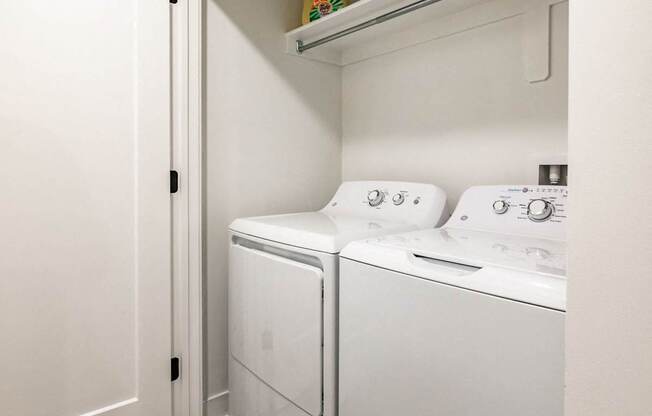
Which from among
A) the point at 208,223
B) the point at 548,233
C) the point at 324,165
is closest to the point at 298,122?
the point at 324,165

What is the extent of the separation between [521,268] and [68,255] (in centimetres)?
148

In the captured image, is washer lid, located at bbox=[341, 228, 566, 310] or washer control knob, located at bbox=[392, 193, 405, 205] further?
washer control knob, located at bbox=[392, 193, 405, 205]

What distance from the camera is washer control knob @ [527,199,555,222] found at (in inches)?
50.3

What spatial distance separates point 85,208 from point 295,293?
0.85 metres

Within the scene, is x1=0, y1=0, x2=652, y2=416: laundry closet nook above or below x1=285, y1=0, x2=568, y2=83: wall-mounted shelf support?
below

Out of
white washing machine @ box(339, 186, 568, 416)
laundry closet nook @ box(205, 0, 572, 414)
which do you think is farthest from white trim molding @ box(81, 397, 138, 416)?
white washing machine @ box(339, 186, 568, 416)

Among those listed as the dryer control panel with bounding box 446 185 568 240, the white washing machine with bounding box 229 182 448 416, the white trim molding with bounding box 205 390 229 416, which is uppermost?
the dryer control panel with bounding box 446 185 568 240

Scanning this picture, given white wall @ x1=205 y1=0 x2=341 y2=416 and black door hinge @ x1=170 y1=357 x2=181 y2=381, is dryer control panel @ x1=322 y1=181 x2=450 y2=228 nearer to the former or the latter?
white wall @ x1=205 y1=0 x2=341 y2=416

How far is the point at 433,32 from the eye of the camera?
1.82 metres

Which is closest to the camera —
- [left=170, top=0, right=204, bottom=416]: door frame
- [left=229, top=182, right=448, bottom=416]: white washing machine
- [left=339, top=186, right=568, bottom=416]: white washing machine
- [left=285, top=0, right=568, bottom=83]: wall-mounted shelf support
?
[left=339, top=186, right=568, bottom=416]: white washing machine

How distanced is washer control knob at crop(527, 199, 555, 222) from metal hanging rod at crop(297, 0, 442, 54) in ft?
2.71

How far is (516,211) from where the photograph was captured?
136 centimetres

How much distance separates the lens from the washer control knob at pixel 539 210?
4.19 feet

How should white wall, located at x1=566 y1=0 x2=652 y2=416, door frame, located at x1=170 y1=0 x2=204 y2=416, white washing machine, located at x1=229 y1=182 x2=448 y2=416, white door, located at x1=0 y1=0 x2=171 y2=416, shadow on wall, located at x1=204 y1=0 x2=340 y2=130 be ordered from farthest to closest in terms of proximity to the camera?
shadow on wall, located at x1=204 y1=0 x2=340 y2=130 < door frame, located at x1=170 y1=0 x2=204 y2=416 < white door, located at x1=0 y1=0 x2=171 y2=416 < white washing machine, located at x1=229 y1=182 x2=448 y2=416 < white wall, located at x1=566 y1=0 x2=652 y2=416
